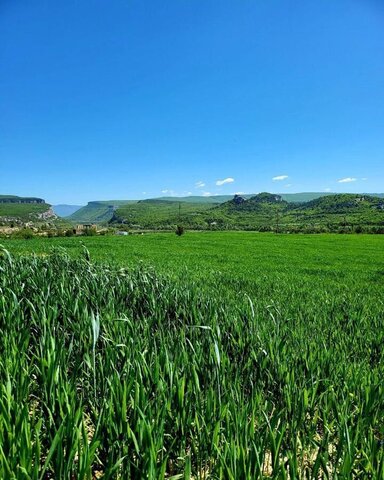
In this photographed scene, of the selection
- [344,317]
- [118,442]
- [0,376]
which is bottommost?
[344,317]

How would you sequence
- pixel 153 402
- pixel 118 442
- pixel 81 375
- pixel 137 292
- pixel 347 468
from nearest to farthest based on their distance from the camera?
1. pixel 347 468
2. pixel 118 442
3. pixel 153 402
4. pixel 81 375
5. pixel 137 292

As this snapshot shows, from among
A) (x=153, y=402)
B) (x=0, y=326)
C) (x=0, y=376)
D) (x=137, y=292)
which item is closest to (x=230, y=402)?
(x=153, y=402)

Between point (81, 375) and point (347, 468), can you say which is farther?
point (81, 375)

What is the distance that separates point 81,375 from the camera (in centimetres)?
307

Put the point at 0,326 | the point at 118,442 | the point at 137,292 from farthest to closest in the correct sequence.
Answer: the point at 137,292 < the point at 0,326 < the point at 118,442

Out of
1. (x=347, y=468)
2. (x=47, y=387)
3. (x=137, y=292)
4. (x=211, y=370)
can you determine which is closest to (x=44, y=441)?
(x=47, y=387)

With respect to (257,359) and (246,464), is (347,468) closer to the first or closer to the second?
(246,464)

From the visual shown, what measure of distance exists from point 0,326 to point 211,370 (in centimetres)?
252

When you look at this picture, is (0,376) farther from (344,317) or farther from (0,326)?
(344,317)

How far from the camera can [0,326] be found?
3.95 m

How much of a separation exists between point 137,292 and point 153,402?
3756 millimetres

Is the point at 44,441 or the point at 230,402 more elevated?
the point at 230,402

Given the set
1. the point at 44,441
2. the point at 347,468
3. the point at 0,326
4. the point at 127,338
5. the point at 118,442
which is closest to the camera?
the point at 347,468

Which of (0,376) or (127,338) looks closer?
(0,376)
